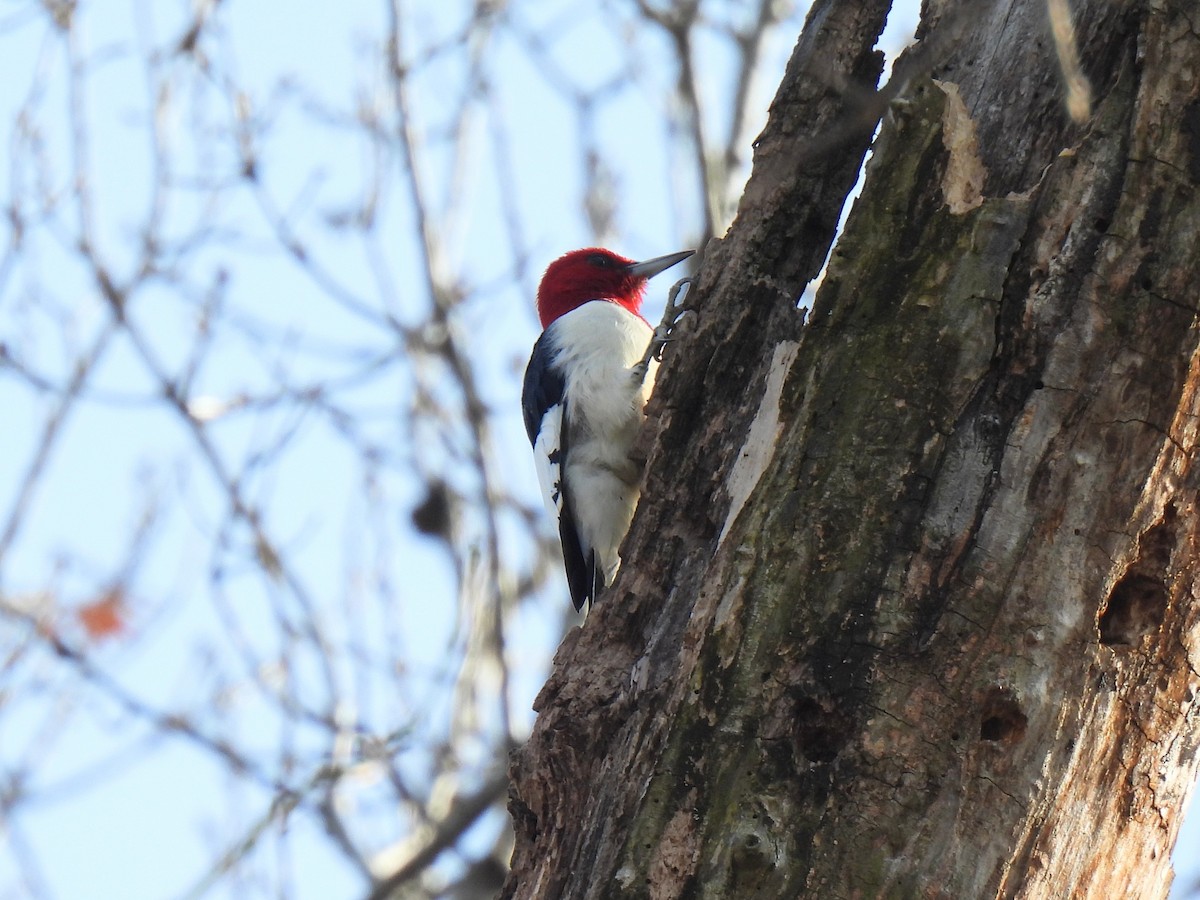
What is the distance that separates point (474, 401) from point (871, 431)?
323 cm

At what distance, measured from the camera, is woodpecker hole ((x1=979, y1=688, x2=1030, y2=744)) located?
74.5 inches

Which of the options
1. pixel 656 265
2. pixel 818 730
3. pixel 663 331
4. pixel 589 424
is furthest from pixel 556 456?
pixel 818 730

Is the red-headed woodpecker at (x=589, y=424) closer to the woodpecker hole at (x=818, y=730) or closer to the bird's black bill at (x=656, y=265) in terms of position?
the bird's black bill at (x=656, y=265)

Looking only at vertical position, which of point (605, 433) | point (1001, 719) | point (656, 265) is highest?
point (656, 265)

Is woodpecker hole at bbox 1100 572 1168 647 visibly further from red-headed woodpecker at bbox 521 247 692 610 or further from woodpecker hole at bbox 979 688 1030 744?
red-headed woodpecker at bbox 521 247 692 610

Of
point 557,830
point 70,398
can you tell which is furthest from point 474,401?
point 557,830

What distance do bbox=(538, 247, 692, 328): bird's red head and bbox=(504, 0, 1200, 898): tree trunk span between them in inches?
126

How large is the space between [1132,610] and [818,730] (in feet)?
1.60

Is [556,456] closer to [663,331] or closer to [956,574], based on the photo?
[663,331]

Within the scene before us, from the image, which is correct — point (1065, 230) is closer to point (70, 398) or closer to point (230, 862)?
point (230, 862)

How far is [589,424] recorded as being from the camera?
4.29m

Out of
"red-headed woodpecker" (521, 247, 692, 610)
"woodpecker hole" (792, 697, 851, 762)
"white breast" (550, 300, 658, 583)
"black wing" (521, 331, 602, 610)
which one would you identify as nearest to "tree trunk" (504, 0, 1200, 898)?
"woodpecker hole" (792, 697, 851, 762)

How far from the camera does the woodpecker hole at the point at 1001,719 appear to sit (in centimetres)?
189

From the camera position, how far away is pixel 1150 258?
6.50 ft
